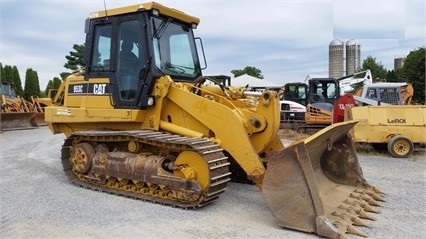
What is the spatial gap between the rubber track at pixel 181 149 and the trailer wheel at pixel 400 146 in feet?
20.4

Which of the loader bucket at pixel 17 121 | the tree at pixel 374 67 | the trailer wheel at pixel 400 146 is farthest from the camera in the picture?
the tree at pixel 374 67

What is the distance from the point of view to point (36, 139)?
43.5 feet

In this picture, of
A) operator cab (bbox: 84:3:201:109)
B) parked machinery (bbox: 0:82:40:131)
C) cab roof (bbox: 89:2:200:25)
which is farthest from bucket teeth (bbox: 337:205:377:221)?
parked machinery (bbox: 0:82:40:131)

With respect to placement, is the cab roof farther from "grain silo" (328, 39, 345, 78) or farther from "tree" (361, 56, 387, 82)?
"tree" (361, 56, 387, 82)

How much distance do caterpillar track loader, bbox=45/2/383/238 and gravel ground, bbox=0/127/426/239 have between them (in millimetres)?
235

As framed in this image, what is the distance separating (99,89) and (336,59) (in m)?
27.9

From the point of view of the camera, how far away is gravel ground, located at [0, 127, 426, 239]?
14.2 ft

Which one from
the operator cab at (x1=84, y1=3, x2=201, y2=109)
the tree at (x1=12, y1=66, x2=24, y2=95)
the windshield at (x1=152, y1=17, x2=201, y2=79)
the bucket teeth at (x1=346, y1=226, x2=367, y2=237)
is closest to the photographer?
the bucket teeth at (x1=346, y1=226, x2=367, y2=237)

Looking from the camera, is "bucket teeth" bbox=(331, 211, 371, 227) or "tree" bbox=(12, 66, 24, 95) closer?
"bucket teeth" bbox=(331, 211, 371, 227)

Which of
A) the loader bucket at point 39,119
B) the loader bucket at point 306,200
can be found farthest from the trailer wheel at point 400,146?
the loader bucket at point 39,119

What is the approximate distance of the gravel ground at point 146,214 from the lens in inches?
170

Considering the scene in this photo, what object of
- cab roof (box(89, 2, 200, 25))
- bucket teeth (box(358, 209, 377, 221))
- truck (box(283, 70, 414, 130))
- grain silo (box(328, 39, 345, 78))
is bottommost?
bucket teeth (box(358, 209, 377, 221))

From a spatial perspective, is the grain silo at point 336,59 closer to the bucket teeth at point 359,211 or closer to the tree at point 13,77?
the tree at point 13,77

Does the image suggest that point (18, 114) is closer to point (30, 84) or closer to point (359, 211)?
point (359, 211)
